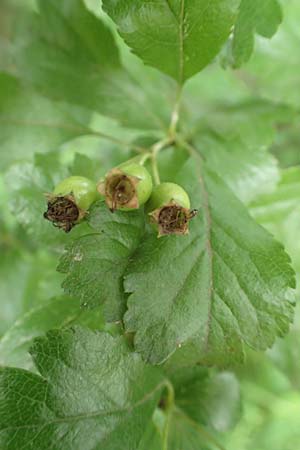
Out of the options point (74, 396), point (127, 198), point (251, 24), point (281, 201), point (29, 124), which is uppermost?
point (29, 124)

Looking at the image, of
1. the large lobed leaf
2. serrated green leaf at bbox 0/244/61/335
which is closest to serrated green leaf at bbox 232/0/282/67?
the large lobed leaf

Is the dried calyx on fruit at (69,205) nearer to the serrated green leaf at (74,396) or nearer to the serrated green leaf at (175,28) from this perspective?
the serrated green leaf at (74,396)

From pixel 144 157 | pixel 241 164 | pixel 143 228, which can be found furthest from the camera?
pixel 241 164

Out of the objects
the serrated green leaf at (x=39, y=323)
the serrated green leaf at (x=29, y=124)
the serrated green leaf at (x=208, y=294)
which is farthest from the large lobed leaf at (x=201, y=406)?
the serrated green leaf at (x=29, y=124)

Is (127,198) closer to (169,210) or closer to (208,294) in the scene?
(169,210)

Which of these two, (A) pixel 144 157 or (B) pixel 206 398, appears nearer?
(A) pixel 144 157

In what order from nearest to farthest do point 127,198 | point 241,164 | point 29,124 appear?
1. point 127,198
2. point 241,164
3. point 29,124

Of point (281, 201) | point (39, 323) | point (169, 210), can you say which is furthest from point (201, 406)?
point (169, 210)

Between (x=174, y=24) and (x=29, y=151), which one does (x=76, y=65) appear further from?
(x=174, y=24)
